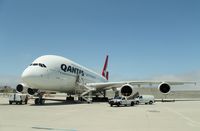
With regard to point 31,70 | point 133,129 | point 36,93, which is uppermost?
point 31,70

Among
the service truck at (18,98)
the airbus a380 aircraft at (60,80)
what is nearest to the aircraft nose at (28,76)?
the airbus a380 aircraft at (60,80)

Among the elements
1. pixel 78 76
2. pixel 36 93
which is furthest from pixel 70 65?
pixel 36 93

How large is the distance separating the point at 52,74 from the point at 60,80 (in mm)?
1557

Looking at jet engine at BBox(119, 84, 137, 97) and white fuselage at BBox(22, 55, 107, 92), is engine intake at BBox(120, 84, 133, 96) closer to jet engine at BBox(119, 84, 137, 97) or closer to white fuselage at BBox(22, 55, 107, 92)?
jet engine at BBox(119, 84, 137, 97)

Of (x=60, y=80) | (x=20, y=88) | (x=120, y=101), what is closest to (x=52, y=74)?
(x=60, y=80)

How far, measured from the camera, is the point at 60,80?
28453 mm

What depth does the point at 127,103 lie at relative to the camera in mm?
28594

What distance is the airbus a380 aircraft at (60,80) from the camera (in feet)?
84.0

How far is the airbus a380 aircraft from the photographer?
84.0 feet

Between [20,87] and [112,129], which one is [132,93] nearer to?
[20,87]

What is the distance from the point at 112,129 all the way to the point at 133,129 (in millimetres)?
804

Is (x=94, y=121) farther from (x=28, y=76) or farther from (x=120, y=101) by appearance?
(x=120, y=101)

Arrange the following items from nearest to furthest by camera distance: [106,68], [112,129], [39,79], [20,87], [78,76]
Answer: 1. [112,129]
2. [39,79]
3. [20,87]
4. [78,76]
5. [106,68]

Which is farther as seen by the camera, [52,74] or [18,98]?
[18,98]
